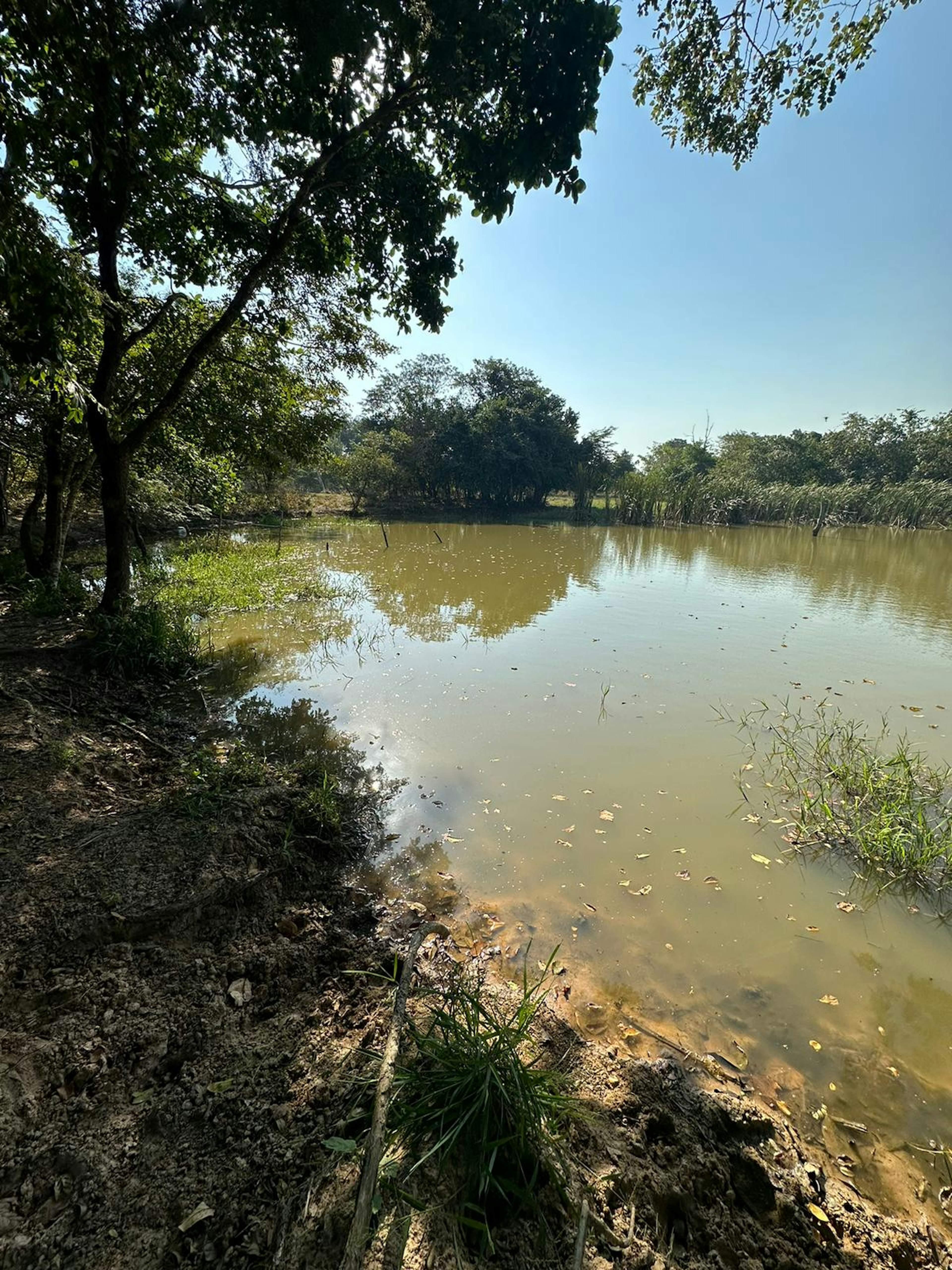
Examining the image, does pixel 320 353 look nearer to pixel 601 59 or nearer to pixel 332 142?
pixel 332 142

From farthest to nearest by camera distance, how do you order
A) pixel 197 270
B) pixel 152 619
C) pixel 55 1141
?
1. pixel 152 619
2. pixel 197 270
3. pixel 55 1141

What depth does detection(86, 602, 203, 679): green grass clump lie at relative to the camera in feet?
17.2

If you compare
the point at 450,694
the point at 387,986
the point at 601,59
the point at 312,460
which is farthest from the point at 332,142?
the point at 387,986

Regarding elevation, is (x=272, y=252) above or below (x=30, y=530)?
above

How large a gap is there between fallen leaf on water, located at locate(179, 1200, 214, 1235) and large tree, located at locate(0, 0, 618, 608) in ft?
12.3

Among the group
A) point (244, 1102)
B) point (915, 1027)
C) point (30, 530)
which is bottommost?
point (915, 1027)

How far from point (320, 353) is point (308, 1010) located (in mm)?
7537

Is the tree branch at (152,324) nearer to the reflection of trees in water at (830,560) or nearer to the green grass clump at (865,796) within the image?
the green grass clump at (865,796)

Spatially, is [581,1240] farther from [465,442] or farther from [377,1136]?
[465,442]

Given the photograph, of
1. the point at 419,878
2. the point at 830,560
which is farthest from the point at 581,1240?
the point at 830,560

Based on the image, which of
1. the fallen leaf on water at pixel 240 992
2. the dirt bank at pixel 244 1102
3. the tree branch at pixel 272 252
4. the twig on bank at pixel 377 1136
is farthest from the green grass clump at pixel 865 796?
the tree branch at pixel 272 252

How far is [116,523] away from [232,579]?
5.55m

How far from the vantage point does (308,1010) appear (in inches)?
86.0

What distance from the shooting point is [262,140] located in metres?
4.49
